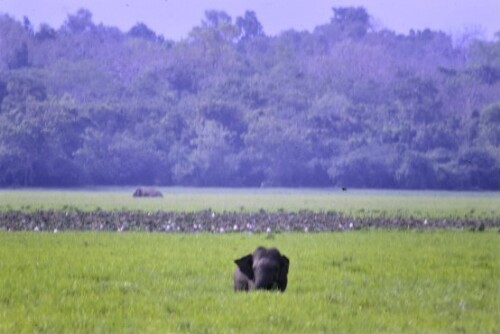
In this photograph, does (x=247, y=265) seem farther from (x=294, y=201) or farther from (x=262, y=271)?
(x=294, y=201)

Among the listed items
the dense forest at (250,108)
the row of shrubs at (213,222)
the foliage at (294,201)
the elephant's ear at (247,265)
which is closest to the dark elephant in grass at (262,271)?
the elephant's ear at (247,265)

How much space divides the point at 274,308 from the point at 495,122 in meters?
8.06

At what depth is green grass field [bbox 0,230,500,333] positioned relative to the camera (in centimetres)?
758

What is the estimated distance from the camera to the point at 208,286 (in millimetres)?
8969

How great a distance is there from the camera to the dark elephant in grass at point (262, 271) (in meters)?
8.34

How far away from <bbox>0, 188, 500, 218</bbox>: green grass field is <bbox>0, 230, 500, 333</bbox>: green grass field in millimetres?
1833

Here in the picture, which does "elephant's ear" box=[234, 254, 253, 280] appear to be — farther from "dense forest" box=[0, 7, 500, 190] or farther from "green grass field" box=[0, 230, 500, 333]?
→ "dense forest" box=[0, 7, 500, 190]

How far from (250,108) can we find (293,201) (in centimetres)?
211

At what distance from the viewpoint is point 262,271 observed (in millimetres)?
8328

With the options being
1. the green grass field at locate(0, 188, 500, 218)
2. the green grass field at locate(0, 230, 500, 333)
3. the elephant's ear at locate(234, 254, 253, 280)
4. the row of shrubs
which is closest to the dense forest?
the green grass field at locate(0, 188, 500, 218)

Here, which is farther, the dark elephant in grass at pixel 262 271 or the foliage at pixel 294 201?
the foliage at pixel 294 201

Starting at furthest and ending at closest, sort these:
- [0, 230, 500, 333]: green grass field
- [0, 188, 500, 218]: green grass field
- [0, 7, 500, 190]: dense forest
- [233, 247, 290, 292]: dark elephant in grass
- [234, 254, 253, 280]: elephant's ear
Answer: [0, 188, 500, 218]: green grass field
[0, 7, 500, 190]: dense forest
[234, 254, 253, 280]: elephant's ear
[233, 247, 290, 292]: dark elephant in grass
[0, 230, 500, 333]: green grass field

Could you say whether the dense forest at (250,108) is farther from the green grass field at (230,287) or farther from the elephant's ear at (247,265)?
the elephant's ear at (247,265)

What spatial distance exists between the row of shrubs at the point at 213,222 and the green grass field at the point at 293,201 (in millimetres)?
177
